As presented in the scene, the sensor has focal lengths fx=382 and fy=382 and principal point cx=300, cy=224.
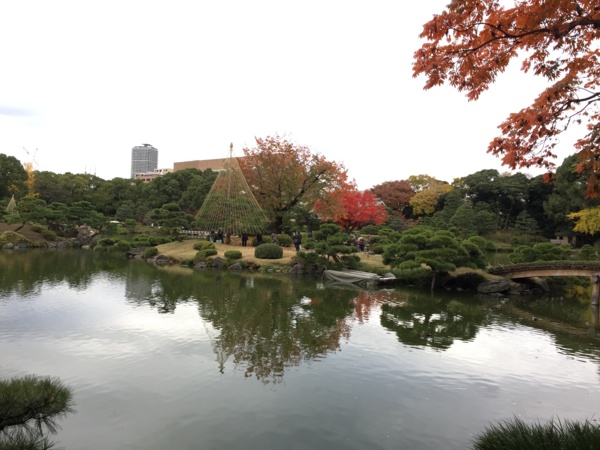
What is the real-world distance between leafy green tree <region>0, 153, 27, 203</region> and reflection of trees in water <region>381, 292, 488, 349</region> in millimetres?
45720

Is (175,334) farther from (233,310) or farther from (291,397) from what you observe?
(291,397)

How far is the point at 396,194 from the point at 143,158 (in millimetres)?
144779

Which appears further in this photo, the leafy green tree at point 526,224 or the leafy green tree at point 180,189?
the leafy green tree at point 180,189

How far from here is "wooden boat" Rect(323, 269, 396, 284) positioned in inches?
714

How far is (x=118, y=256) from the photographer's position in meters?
27.2

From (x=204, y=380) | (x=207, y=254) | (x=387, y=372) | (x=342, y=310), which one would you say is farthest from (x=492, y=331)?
(x=207, y=254)

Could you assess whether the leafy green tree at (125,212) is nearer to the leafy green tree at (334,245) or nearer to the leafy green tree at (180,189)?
the leafy green tree at (180,189)

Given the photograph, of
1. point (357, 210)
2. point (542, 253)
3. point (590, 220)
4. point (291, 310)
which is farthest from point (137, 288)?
point (590, 220)

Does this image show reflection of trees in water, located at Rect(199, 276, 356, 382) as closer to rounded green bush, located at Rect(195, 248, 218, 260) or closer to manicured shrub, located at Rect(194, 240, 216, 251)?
rounded green bush, located at Rect(195, 248, 218, 260)

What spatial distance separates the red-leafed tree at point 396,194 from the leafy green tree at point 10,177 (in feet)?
138

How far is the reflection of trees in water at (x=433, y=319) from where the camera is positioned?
9.63 metres

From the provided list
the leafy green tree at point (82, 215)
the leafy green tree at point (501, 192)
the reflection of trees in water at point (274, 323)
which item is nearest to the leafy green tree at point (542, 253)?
the reflection of trees in water at point (274, 323)

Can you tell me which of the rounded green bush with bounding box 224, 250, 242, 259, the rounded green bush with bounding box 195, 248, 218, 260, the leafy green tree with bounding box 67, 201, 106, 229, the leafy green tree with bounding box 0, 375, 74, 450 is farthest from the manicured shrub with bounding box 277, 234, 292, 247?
the leafy green tree with bounding box 0, 375, 74, 450

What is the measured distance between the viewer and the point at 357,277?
59.8ft
